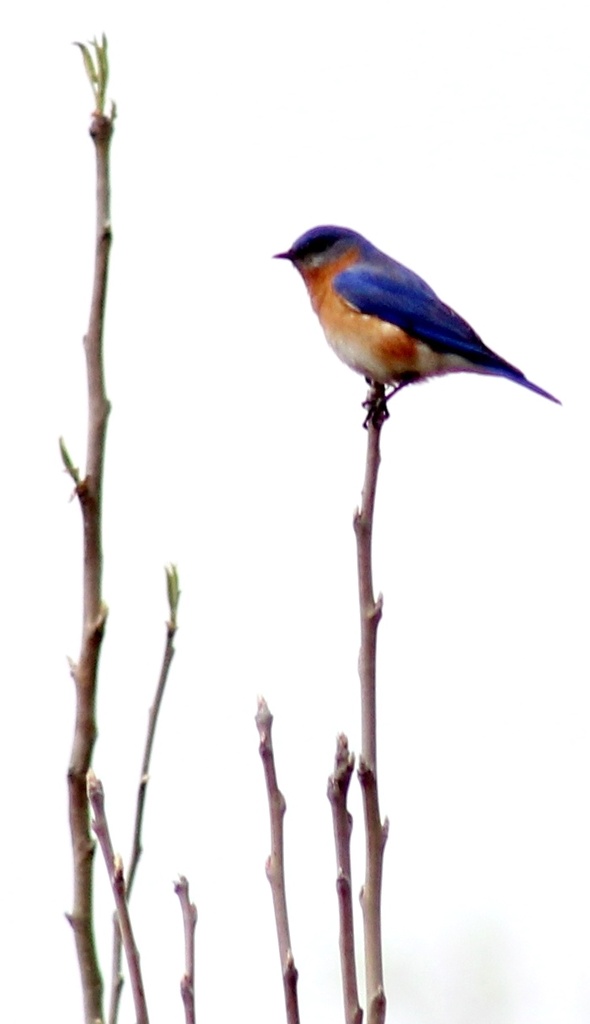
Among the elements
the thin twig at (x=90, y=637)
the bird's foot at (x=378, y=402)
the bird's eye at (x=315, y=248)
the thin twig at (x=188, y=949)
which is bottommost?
the thin twig at (x=188, y=949)

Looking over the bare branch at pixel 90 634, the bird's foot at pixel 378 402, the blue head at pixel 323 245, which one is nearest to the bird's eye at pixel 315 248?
the blue head at pixel 323 245

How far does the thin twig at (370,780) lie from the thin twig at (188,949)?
236 millimetres

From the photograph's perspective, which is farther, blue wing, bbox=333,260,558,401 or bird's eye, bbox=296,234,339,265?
bird's eye, bbox=296,234,339,265

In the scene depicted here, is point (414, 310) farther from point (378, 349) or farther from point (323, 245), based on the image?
point (323, 245)

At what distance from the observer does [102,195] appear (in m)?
2.18

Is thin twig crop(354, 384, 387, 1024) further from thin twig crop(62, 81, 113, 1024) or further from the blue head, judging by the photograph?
the blue head

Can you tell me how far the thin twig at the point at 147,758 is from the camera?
2266 millimetres

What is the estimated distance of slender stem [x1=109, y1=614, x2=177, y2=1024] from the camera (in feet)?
7.35

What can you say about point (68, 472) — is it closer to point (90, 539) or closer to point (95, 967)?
point (90, 539)

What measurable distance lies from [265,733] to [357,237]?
6.47 meters

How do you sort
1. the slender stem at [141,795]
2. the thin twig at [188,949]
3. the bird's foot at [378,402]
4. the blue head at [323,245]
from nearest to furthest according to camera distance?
the thin twig at [188,949] → the slender stem at [141,795] → the bird's foot at [378,402] → the blue head at [323,245]

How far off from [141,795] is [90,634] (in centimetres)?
35

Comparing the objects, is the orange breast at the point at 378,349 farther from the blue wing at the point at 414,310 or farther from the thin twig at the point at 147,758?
the thin twig at the point at 147,758

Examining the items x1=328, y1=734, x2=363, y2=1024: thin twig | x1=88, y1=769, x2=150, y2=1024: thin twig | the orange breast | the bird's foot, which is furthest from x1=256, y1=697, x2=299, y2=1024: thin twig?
the orange breast
